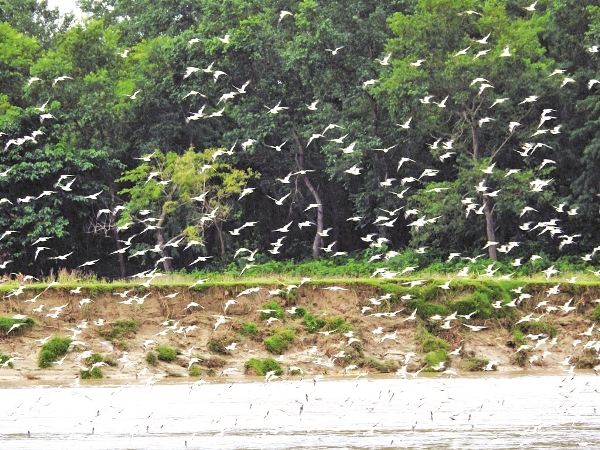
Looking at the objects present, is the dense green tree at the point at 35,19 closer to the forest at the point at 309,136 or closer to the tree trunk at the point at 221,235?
the forest at the point at 309,136

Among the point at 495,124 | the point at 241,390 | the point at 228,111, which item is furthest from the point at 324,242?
the point at 241,390

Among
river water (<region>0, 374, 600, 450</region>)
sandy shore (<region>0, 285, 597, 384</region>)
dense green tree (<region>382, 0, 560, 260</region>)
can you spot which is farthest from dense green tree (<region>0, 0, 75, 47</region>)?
river water (<region>0, 374, 600, 450</region>)

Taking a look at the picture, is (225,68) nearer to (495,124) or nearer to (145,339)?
(495,124)

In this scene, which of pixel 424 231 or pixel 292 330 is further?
pixel 424 231

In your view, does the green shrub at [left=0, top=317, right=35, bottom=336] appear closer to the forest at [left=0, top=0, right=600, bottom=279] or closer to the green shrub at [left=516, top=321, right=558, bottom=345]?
the green shrub at [left=516, top=321, right=558, bottom=345]

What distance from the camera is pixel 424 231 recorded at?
197 ft

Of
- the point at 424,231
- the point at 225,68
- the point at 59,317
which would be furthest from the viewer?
the point at 225,68

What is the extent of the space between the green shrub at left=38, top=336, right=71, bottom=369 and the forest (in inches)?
766

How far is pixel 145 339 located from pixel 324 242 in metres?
32.6

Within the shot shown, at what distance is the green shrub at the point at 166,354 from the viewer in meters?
36.8

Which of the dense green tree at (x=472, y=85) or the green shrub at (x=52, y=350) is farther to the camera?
the dense green tree at (x=472, y=85)

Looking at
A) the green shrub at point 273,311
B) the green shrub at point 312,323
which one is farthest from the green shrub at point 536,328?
the green shrub at point 273,311

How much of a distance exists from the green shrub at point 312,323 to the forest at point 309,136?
52.8ft

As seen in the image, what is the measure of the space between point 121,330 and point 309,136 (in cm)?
2928
